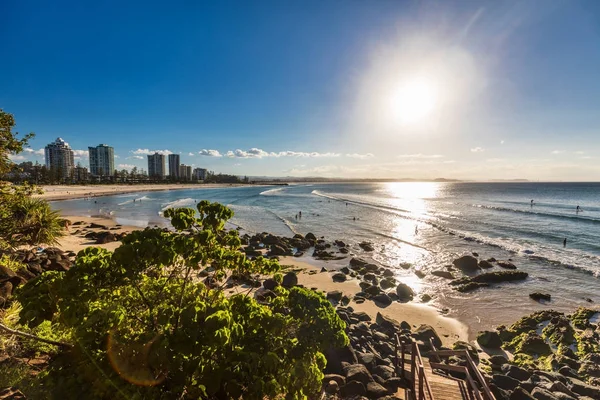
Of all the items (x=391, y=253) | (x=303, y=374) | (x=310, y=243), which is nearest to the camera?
(x=303, y=374)

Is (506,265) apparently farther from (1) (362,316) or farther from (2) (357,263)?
(1) (362,316)

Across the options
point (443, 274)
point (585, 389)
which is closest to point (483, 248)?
point (443, 274)

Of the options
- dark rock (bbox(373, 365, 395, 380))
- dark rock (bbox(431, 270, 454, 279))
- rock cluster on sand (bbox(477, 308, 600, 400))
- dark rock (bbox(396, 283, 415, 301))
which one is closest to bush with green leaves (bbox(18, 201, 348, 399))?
dark rock (bbox(373, 365, 395, 380))

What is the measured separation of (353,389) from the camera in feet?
26.1

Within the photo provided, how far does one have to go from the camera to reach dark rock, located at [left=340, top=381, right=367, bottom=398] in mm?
7879

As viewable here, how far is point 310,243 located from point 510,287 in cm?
1674

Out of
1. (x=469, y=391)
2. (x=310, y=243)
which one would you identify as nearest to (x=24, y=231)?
(x=469, y=391)

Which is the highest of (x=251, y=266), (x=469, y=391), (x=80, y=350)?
(x=251, y=266)

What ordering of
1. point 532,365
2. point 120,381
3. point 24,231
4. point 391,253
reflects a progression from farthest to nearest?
point 391,253
point 24,231
point 532,365
point 120,381

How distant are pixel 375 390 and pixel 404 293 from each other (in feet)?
33.4

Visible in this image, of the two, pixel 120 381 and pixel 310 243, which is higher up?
pixel 120 381

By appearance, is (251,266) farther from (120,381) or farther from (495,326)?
(495,326)

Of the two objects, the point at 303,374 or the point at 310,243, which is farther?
the point at 310,243

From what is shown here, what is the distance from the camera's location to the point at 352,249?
28.8 metres
